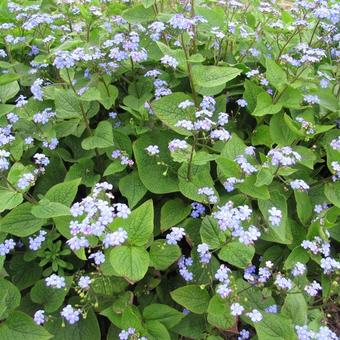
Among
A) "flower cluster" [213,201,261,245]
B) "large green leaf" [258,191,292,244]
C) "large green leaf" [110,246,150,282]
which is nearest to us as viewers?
"large green leaf" [110,246,150,282]

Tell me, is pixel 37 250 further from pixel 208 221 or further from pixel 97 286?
pixel 208 221

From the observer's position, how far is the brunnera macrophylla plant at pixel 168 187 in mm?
2703

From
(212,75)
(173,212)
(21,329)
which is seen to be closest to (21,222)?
(21,329)

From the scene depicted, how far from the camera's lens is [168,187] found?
324cm

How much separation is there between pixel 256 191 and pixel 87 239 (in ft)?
3.82

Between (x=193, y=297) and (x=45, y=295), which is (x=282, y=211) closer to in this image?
(x=193, y=297)

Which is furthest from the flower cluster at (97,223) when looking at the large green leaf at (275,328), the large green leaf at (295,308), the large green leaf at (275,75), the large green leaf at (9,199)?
the large green leaf at (275,75)

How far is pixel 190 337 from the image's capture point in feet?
9.55

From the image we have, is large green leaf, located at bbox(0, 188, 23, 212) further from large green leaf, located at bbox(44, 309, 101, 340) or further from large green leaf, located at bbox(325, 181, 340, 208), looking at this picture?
large green leaf, located at bbox(325, 181, 340, 208)

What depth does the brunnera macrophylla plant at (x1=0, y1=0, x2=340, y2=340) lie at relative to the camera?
2.70 meters

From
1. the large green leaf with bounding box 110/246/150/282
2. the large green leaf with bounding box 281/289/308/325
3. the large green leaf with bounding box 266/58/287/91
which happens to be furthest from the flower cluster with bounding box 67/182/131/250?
the large green leaf with bounding box 266/58/287/91

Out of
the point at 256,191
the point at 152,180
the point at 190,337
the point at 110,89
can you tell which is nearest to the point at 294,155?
the point at 256,191

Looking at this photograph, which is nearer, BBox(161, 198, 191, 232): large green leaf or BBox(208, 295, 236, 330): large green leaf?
BBox(208, 295, 236, 330): large green leaf

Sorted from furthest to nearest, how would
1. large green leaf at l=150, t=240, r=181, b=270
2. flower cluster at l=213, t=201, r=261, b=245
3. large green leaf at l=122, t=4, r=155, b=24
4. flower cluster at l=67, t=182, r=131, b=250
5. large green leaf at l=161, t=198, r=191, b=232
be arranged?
large green leaf at l=122, t=4, r=155, b=24 < large green leaf at l=161, t=198, r=191, b=232 < large green leaf at l=150, t=240, r=181, b=270 < flower cluster at l=213, t=201, r=261, b=245 < flower cluster at l=67, t=182, r=131, b=250
